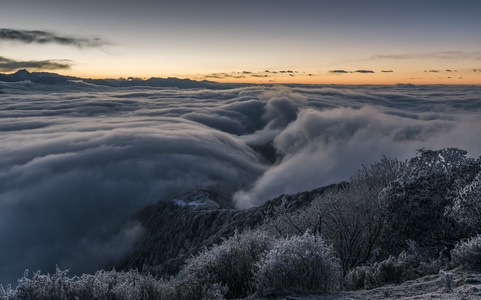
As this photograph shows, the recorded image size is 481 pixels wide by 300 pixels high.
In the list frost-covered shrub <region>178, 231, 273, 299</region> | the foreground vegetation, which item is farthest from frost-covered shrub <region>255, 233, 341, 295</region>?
frost-covered shrub <region>178, 231, 273, 299</region>

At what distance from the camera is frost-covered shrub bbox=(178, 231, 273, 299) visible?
9336mm

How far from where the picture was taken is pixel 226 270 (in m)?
10.1

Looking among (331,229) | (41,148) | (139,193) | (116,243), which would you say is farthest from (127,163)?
(331,229)

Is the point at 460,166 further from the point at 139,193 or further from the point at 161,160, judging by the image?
the point at 161,160

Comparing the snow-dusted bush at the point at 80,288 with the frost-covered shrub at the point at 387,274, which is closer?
the snow-dusted bush at the point at 80,288

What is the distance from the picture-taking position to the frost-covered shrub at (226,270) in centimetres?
934

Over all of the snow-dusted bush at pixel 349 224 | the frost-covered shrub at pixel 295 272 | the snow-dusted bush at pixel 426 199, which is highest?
the frost-covered shrub at pixel 295 272

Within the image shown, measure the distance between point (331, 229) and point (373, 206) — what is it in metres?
2.88

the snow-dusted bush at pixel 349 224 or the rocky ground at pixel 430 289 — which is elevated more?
the rocky ground at pixel 430 289

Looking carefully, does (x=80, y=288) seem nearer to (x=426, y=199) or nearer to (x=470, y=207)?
(x=470, y=207)

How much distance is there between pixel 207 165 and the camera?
192 metres

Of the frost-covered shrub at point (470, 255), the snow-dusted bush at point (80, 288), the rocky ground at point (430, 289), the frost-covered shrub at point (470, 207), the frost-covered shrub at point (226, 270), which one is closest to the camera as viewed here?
the rocky ground at point (430, 289)

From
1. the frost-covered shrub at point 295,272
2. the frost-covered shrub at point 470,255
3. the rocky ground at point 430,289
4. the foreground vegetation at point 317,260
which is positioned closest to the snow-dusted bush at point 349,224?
the foreground vegetation at point 317,260

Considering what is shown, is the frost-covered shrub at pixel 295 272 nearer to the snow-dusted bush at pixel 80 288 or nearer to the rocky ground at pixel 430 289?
the rocky ground at pixel 430 289
